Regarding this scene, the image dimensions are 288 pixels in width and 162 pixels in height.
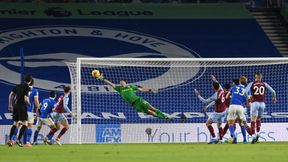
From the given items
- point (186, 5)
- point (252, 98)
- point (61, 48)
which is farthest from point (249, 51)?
point (252, 98)

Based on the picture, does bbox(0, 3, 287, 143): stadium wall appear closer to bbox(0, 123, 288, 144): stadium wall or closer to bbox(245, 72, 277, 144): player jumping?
bbox(0, 123, 288, 144): stadium wall

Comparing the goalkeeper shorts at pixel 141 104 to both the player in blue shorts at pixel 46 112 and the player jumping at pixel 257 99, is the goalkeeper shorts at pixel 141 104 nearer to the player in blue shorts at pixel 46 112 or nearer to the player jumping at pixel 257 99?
the player in blue shorts at pixel 46 112

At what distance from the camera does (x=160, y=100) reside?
30.0 metres

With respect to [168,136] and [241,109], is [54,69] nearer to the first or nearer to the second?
[168,136]

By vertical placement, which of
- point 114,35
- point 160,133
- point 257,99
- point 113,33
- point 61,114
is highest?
point 113,33

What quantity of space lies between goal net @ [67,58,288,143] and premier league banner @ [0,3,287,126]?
2.86 metres

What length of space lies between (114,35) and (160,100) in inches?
270

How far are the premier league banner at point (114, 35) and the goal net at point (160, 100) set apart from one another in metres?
2.86

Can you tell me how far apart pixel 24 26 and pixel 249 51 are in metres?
10.4

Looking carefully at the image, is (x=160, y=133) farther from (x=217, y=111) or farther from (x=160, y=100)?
(x=217, y=111)

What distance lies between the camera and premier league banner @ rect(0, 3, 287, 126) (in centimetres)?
3366

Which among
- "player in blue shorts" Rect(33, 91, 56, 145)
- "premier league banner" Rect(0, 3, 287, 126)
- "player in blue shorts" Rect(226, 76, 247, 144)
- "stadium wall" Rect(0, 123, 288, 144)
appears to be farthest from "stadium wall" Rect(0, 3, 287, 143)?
"player in blue shorts" Rect(226, 76, 247, 144)

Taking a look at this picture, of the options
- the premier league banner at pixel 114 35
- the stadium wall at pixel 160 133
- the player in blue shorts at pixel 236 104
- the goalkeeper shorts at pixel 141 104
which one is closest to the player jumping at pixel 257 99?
the player in blue shorts at pixel 236 104

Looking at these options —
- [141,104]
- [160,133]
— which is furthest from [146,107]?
[160,133]
